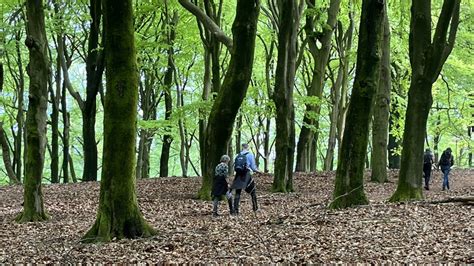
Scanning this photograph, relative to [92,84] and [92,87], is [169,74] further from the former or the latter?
[92,87]

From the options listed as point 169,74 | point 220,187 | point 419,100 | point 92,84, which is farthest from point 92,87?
point 419,100

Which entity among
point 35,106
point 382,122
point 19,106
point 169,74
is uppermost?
point 169,74

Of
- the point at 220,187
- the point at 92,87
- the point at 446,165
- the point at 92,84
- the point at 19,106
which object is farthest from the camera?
the point at 19,106

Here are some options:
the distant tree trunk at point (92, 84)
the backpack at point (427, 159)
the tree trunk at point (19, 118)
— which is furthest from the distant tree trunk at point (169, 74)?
the backpack at point (427, 159)

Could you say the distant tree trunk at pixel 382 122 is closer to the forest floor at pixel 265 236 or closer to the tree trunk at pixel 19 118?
the forest floor at pixel 265 236

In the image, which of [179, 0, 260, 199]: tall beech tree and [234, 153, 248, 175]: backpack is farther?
[179, 0, 260, 199]: tall beech tree

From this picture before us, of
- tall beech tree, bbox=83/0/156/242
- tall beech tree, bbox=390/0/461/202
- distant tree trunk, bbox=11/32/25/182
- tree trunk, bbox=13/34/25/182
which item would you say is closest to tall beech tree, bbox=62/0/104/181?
distant tree trunk, bbox=11/32/25/182

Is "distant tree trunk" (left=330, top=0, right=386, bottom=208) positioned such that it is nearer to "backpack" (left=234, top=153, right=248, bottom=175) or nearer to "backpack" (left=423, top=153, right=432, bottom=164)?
"backpack" (left=234, top=153, right=248, bottom=175)

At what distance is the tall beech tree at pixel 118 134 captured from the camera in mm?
9336

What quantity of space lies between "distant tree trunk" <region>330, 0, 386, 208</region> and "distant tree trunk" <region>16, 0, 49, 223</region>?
654cm

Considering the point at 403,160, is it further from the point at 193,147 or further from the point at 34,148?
the point at 193,147

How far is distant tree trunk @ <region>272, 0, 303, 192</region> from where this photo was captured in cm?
1680

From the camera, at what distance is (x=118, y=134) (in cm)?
933

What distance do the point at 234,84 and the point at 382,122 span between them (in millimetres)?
7955
